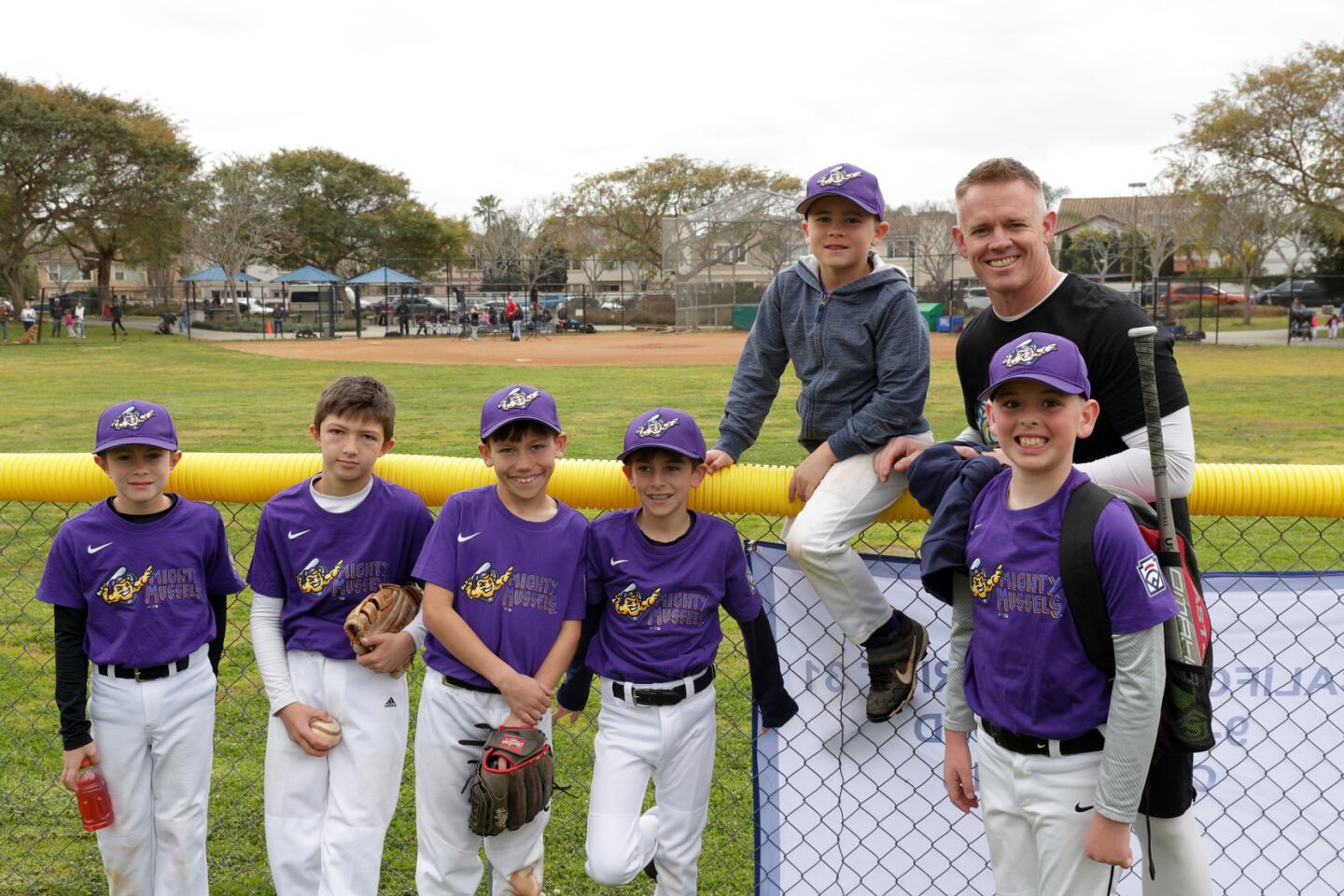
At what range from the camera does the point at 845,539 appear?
281 cm

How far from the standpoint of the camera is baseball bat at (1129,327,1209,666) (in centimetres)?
223

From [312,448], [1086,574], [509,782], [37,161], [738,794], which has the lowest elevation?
[738,794]

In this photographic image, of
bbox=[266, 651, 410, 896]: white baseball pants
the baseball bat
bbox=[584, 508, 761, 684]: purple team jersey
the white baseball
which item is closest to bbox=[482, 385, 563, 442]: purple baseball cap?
bbox=[584, 508, 761, 684]: purple team jersey

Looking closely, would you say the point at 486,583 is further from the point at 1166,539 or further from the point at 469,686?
the point at 1166,539

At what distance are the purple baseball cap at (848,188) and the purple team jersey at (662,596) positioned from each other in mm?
962

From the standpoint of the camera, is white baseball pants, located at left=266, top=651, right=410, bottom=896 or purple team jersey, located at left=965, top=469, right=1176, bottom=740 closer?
purple team jersey, located at left=965, top=469, right=1176, bottom=740

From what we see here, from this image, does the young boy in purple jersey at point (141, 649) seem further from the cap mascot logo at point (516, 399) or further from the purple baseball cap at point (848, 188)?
the purple baseball cap at point (848, 188)

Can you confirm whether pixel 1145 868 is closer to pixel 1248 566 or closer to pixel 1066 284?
pixel 1066 284

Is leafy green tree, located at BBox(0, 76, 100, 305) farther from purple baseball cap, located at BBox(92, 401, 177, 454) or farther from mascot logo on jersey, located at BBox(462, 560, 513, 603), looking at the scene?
mascot logo on jersey, located at BBox(462, 560, 513, 603)

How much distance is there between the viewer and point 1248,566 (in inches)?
285

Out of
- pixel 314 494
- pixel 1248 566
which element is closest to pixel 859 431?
pixel 314 494

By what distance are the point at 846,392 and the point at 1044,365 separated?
2.91ft

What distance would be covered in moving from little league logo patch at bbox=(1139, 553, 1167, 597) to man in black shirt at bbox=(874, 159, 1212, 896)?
0.33 m

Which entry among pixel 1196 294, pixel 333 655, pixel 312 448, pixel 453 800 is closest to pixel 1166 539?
pixel 453 800
